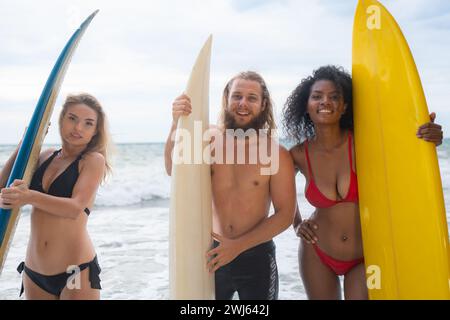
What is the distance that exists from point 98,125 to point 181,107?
553mm

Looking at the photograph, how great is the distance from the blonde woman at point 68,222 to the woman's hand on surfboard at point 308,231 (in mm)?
1208

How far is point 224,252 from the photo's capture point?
2059mm

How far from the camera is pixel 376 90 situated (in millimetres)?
2393

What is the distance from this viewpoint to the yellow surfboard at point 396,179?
2195 mm

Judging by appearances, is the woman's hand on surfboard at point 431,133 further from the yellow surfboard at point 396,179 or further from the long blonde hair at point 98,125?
the long blonde hair at point 98,125

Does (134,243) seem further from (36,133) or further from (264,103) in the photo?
(264,103)

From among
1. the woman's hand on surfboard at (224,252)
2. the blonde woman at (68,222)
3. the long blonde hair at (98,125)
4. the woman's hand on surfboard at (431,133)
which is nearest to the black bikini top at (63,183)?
the blonde woman at (68,222)

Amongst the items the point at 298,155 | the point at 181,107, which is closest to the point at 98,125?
the point at 181,107

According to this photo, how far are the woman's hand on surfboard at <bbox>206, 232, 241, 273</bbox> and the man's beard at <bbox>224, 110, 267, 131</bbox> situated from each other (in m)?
0.67

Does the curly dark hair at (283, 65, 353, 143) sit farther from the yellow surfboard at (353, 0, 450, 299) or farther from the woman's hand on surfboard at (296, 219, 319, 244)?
the woman's hand on surfboard at (296, 219, 319, 244)
